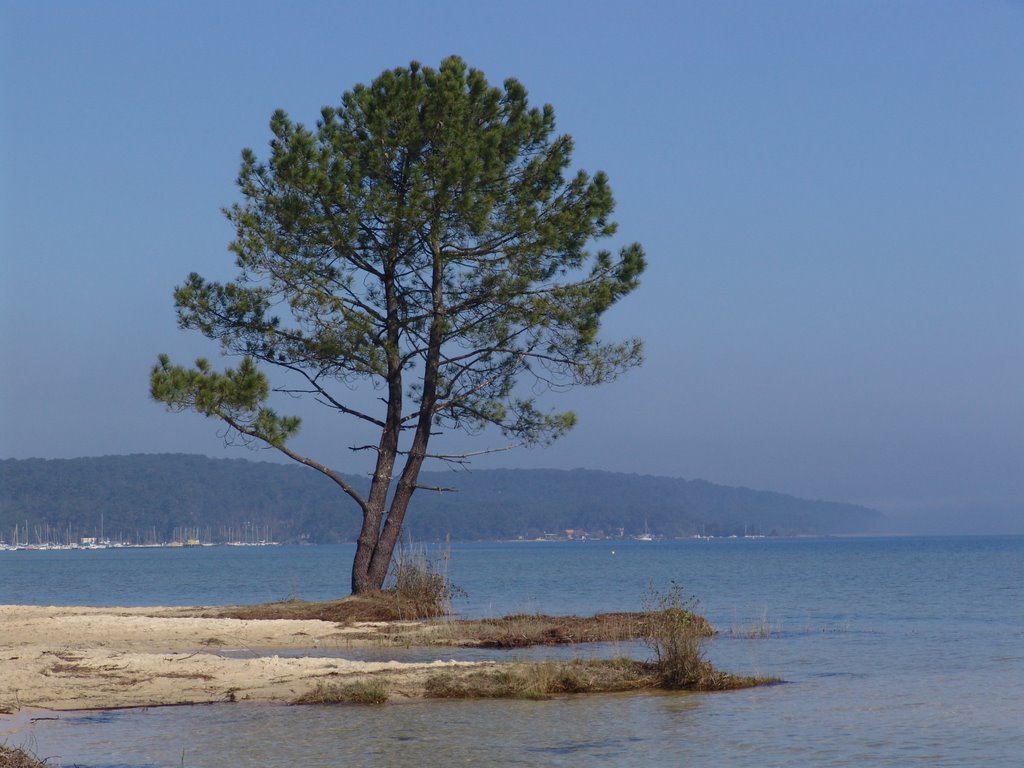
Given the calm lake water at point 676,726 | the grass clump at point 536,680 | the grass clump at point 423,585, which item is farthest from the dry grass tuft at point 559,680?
the grass clump at point 423,585

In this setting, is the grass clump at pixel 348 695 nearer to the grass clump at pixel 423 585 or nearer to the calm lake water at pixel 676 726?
A: the calm lake water at pixel 676 726

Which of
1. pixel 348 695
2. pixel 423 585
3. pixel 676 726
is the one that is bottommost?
pixel 676 726

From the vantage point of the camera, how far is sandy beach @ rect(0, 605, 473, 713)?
1462 centimetres

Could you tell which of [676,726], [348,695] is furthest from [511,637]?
[676,726]

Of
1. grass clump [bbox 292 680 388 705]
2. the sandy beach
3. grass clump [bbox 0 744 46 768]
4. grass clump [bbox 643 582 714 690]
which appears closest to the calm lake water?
grass clump [bbox 292 680 388 705]

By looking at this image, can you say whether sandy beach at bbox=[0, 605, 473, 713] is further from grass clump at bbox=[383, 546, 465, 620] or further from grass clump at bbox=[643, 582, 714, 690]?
grass clump at bbox=[383, 546, 465, 620]

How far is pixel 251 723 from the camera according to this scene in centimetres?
1310

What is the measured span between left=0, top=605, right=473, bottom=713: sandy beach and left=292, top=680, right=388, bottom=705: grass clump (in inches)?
10.9

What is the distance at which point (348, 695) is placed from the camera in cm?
1434

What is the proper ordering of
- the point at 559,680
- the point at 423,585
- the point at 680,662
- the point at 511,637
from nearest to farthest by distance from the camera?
the point at 559,680
the point at 680,662
the point at 511,637
the point at 423,585

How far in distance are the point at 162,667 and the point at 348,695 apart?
3016 mm

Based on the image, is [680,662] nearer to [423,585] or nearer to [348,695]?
[348,695]

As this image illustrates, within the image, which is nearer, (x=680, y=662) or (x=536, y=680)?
(x=536, y=680)

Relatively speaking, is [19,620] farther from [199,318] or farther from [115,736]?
[115,736]
